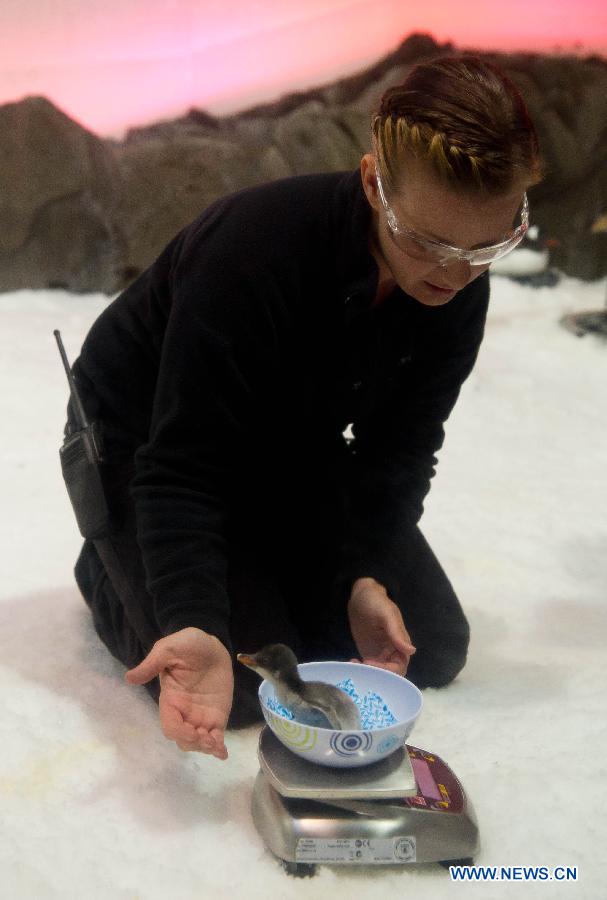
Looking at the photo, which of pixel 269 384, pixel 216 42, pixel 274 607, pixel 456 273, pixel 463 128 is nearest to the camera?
pixel 463 128

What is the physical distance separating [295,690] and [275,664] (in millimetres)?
34

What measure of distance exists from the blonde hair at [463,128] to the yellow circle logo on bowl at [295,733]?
0.52m

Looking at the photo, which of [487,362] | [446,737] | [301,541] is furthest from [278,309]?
[487,362]

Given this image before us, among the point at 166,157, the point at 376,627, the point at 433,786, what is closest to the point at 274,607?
the point at 376,627

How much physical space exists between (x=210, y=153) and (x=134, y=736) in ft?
8.81

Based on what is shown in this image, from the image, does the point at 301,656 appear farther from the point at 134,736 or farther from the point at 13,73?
the point at 13,73

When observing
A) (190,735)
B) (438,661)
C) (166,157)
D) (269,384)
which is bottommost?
(166,157)

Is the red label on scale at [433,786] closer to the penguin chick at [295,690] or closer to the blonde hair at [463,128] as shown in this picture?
the penguin chick at [295,690]

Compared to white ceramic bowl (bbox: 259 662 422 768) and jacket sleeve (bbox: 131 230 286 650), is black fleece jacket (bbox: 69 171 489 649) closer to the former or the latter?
jacket sleeve (bbox: 131 230 286 650)

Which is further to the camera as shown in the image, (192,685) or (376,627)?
(376,627)

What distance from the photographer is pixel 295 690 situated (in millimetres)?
968

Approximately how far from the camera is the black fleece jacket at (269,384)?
105cm

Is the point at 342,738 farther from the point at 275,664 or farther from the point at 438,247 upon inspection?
the point at 438,247

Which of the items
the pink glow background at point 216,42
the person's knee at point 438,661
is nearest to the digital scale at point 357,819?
the person's knee at point 438,661
